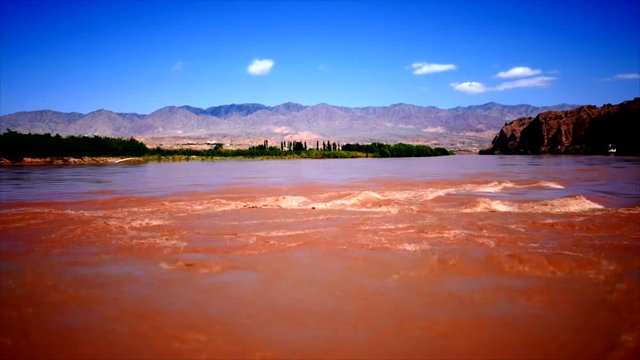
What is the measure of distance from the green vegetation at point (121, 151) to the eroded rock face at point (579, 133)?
26.3m

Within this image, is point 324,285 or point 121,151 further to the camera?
A: point 121,151

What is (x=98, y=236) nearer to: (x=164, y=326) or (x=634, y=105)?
(x=164, y=326)

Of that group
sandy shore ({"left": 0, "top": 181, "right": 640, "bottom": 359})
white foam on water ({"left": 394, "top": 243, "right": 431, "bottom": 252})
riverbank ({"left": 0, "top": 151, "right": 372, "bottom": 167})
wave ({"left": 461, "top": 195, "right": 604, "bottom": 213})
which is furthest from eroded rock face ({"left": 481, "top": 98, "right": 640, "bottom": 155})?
white foam on water ({"left": 394, "top": 243, "right": 431, "bottom": 252})

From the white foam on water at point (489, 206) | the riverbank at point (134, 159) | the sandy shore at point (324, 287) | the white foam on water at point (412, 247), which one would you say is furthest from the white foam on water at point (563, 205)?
the riverbank at point (134, 159)

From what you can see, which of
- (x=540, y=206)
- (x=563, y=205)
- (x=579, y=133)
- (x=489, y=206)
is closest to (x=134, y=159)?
(x=489, y=206)

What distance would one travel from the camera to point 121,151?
7819 cm

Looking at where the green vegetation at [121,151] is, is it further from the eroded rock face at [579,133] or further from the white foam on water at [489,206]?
the white foam on water at [489,206]

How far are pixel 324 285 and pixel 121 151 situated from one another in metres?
79.7

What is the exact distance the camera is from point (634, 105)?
94.2 metres

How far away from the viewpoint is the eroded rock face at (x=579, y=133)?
300ft

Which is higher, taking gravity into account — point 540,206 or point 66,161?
point 66,161

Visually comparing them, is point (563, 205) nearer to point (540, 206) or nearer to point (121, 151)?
point (540, 206)

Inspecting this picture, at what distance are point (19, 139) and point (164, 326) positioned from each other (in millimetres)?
74130

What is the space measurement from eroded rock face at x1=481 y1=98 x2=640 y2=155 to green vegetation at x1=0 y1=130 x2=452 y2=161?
26300mm
